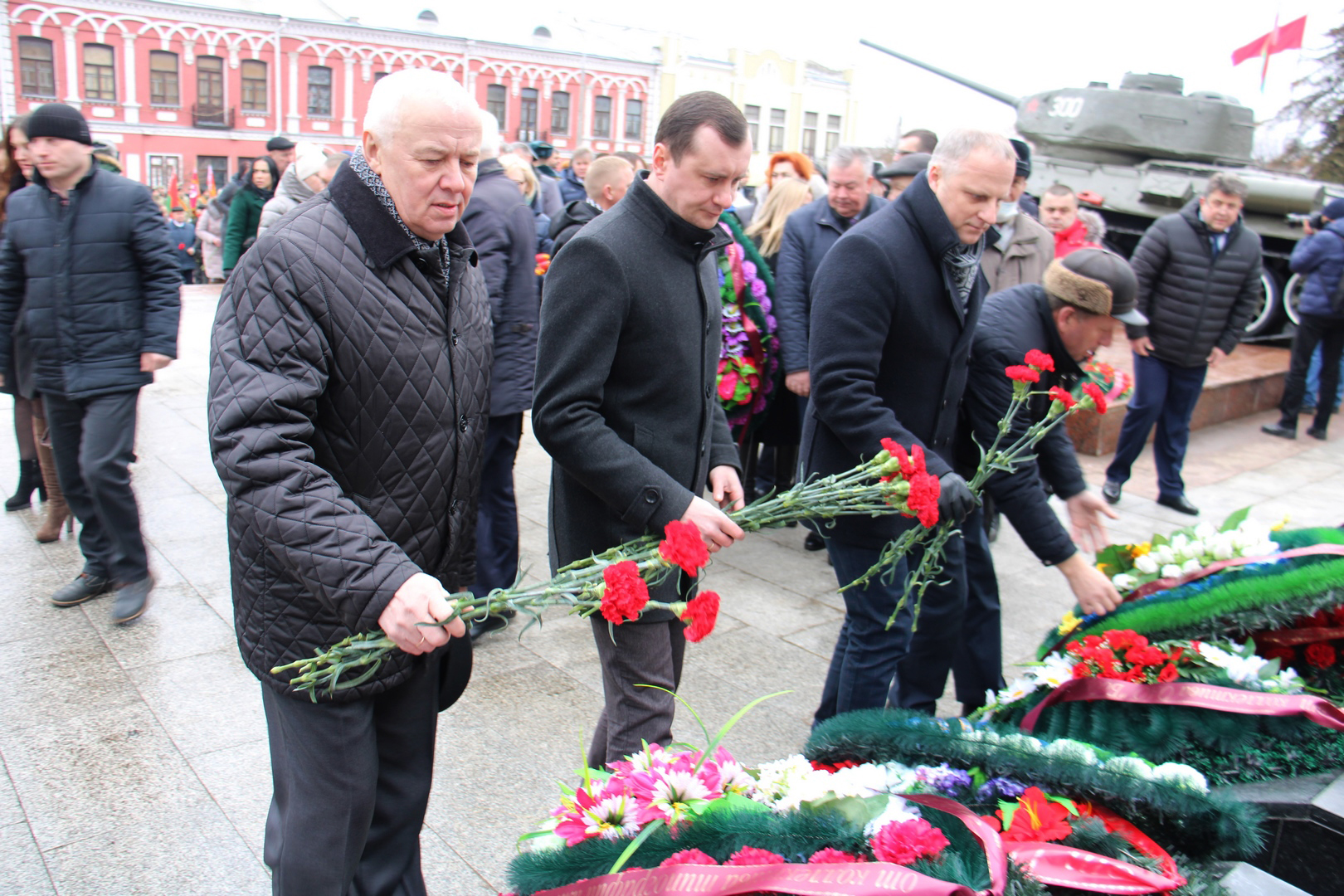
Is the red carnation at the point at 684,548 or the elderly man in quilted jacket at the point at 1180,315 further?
the elderly man in quilted jacket at the point at 1180,315

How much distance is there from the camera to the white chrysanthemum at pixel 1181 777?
1.79 m

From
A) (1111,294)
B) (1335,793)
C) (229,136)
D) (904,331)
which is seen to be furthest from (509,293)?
(229,136)

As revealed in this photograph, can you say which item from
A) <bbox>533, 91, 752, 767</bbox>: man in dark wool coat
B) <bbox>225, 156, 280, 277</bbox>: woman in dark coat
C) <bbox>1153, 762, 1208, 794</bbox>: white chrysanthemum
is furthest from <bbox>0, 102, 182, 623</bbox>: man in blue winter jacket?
<bbox>225, 156, 280, 277</bbox>: woman in dark coat

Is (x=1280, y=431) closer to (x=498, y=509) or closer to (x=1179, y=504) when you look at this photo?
(x=1179, y=504)

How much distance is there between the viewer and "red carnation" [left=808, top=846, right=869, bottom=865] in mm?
1483

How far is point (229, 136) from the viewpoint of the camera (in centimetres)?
3703

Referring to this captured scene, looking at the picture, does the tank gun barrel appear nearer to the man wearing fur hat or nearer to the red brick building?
the man wearing fur hat

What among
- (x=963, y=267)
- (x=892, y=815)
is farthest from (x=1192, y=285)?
(x=892, y=815)

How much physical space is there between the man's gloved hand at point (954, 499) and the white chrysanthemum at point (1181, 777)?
0.81 m

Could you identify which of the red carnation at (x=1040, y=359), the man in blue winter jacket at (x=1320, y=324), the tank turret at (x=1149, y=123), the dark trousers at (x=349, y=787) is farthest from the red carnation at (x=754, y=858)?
the tank turret at (x=1149, y=123)

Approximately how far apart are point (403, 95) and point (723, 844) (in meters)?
1.39

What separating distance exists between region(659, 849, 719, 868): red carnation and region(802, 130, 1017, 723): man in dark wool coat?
1265 mm

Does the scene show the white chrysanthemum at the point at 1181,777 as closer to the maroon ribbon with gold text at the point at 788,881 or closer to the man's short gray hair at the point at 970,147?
the maroon ribbon with gold text at the point at 788,881

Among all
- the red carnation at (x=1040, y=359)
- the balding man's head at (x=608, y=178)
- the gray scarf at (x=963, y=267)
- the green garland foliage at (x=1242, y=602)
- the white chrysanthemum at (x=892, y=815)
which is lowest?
the white chrysanthemum at (x=892, y=815)
